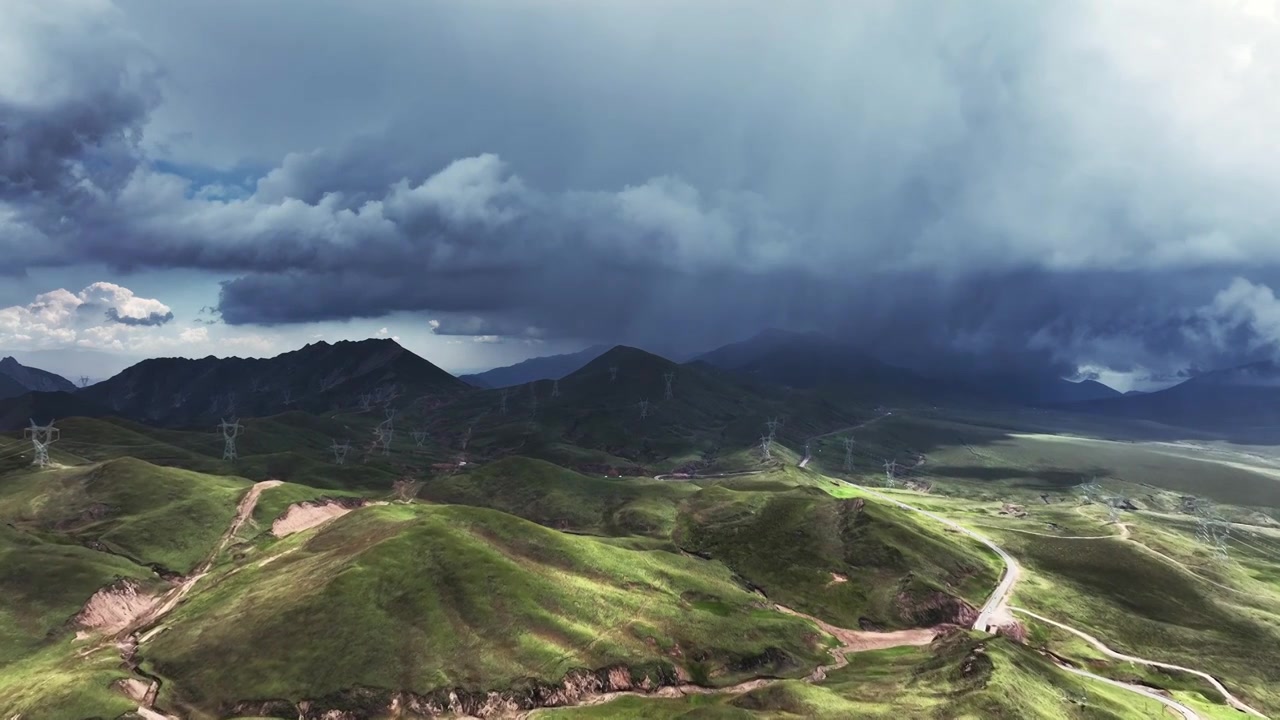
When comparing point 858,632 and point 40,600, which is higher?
point 40,600

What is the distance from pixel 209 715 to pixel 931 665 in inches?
5735

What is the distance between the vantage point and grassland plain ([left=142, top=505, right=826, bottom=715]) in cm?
12250

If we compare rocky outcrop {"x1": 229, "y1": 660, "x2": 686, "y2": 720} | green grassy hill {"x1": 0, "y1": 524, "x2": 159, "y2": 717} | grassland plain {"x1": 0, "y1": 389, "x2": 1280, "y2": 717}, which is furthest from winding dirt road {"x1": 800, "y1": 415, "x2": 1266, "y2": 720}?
green grassy hill {"x1": 0, "y1": 524, "x2": 159, "y2": 717}

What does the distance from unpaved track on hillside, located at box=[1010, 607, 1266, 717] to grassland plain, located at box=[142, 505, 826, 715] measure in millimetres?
77165

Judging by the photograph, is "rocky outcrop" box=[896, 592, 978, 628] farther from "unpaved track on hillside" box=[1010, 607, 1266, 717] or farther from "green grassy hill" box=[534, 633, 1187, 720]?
"green grassy hill" box=[534, 633, 1187, 720]

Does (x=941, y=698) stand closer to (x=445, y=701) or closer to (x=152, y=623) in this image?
(x=445, y=701)

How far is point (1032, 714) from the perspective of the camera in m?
108

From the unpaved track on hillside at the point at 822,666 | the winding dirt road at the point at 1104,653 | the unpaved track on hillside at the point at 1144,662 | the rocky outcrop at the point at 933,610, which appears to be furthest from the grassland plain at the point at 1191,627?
the unpaved track on hillside at the point at 822,666

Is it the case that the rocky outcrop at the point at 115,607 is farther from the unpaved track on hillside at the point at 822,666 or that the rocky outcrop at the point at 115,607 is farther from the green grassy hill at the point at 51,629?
the unpaved track on hillside at the point at 822,666

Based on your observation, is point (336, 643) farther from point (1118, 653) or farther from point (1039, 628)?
point (1118, 653)

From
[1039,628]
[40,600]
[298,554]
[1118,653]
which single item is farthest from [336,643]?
[1118,653]

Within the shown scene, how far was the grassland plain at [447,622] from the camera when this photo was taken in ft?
402

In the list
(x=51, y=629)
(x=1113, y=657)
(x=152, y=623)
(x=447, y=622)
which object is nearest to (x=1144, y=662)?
(x=1113, y=657)

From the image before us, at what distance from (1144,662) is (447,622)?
17618cm
